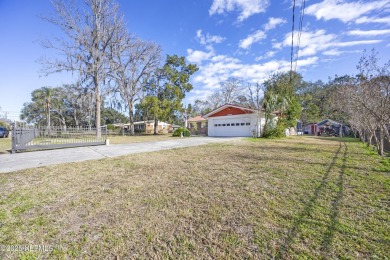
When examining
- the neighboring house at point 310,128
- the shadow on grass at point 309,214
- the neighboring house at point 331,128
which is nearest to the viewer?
the shadow on grass at point 309,214

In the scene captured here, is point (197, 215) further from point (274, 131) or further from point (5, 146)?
point (274, 131)

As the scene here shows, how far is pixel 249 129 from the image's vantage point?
1806 cm

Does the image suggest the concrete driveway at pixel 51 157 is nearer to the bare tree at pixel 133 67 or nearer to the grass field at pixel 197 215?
the grass field at pixel 197 215

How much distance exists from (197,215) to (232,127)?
17145 mm

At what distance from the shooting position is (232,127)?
19391 millimetres

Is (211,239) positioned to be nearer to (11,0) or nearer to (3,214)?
(3,214)

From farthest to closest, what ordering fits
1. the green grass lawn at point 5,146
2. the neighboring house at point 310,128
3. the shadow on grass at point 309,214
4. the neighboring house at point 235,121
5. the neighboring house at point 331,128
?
the neighboring house at point 310,128 < the neighboring house at point 331,128 < the neighboring house at point 235,121 < the green grass lawn at point 5,146 < the shadow on grass at point 309,214

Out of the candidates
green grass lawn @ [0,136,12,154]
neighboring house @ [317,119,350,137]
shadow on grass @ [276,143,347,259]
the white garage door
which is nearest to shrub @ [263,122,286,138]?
the white garage door

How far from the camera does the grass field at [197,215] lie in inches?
81.8

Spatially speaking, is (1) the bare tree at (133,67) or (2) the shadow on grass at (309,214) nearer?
(2) the shadow on grass at (309,214)

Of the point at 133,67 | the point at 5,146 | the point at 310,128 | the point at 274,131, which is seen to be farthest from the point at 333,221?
the point at 310,128

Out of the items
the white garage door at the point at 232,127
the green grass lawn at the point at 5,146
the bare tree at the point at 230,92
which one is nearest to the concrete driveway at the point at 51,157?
the green grass lawn at the point at 5,146

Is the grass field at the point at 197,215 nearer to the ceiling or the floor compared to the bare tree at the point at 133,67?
nearer to the floor

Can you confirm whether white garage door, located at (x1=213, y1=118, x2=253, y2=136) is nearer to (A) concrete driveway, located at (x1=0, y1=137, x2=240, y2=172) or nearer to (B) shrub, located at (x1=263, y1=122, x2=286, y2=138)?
(B) shrub, located at (x1=263, y1=122, x2=286, y2=138)
